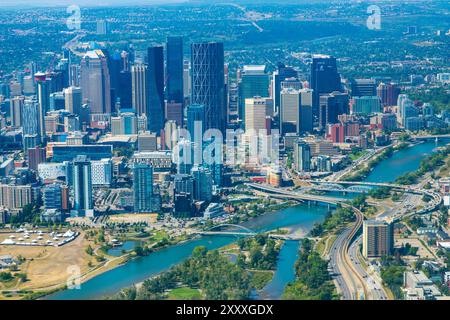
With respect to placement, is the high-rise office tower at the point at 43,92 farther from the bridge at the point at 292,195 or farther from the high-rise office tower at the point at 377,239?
the high-rise office tower at the point at 377,239

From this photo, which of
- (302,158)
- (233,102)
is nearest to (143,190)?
(302,158)

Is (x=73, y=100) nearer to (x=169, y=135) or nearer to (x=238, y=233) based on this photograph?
(x=169, y=135)

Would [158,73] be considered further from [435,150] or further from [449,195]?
[449,195]

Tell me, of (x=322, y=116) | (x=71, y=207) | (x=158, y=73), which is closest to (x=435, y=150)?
(x=322, y=116)

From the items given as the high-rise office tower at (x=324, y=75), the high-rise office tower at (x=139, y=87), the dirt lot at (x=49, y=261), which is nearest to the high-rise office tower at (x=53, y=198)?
the dirt lot at (x=49, y=261)

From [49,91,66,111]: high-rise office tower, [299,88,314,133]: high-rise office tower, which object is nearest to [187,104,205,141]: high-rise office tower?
[299,88,314,133]: high-rise office tower

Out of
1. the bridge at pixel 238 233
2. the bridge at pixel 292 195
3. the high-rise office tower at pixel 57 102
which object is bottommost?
the bridge at pixel 238 233
